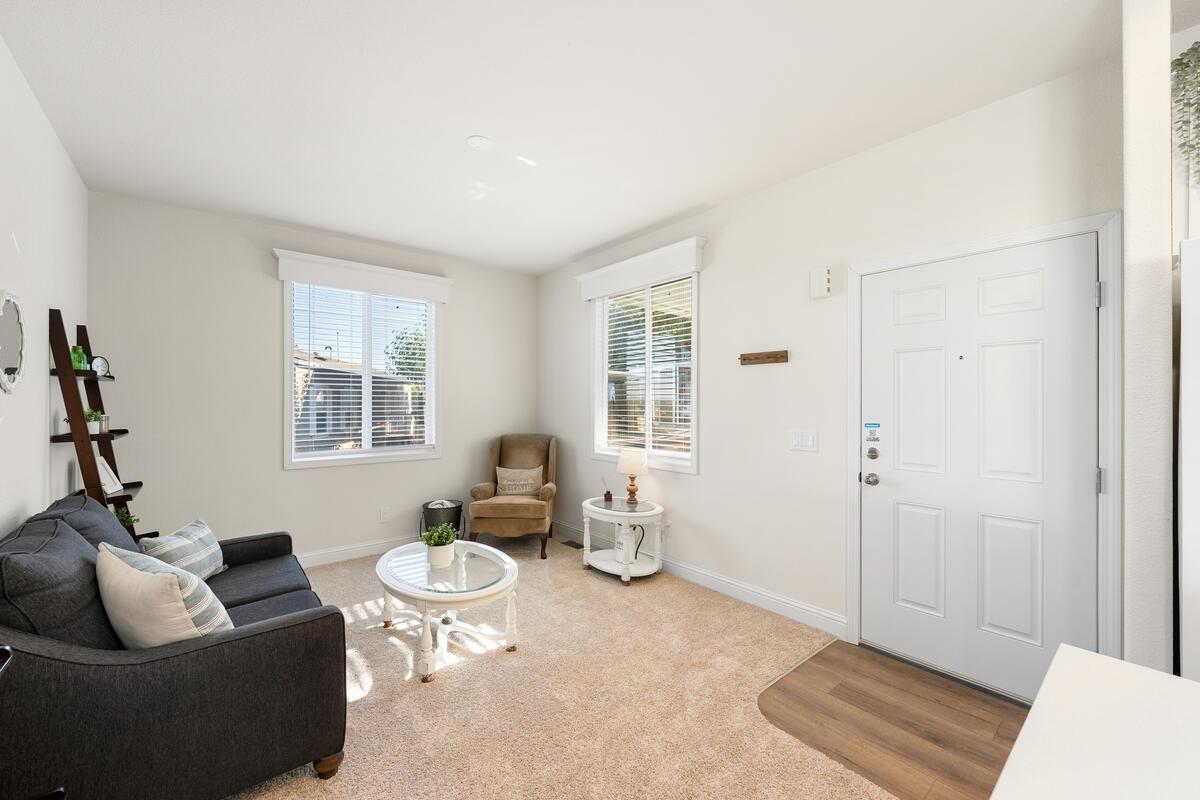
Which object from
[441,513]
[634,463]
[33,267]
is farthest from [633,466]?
[33,267]

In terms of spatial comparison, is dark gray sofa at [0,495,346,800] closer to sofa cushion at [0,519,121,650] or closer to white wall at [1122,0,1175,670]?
sofa cushion at [0,519,121,650]

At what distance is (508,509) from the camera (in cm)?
421

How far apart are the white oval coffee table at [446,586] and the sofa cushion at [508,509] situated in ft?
3.45

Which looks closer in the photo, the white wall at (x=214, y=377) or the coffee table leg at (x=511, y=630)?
the coffee table leg at (x=511, y=630)

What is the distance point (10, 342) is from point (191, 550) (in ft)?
3.57

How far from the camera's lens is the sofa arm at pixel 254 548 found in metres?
2.73

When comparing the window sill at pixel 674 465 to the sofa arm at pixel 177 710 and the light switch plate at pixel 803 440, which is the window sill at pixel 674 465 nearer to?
the light switch plate at pixel 803 440

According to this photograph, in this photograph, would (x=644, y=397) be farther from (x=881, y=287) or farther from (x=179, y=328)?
(x=179, y=328)

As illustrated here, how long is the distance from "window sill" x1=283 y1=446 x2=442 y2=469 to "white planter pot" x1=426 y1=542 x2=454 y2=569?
6.32ft

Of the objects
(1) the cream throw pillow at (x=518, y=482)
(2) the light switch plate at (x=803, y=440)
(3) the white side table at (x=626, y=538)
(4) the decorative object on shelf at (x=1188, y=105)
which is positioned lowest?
(3) the white side table at (x=626, y=538)

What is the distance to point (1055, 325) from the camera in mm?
2162

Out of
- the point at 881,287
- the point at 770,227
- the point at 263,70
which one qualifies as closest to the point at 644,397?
the point at 770,227

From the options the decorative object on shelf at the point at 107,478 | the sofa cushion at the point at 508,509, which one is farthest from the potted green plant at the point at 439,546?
the decorative object on shelf at the point at 107,478

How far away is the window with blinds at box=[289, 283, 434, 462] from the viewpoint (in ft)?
13.4
